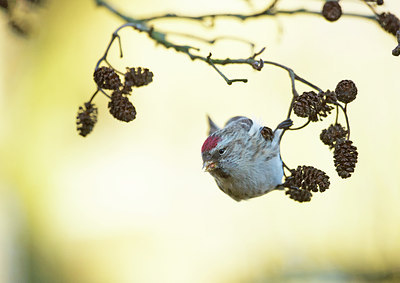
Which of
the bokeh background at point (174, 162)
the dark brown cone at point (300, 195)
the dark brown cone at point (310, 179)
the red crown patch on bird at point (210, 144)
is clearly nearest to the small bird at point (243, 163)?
the red crown patch on bird at point (210, 144)

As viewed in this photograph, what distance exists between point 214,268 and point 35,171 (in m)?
1.77

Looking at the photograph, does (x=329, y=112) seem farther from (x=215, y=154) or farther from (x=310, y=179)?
(x=215, y=154)

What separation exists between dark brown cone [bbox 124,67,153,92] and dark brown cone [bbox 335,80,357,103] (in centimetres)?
45

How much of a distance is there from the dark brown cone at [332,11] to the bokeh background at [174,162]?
265 cm

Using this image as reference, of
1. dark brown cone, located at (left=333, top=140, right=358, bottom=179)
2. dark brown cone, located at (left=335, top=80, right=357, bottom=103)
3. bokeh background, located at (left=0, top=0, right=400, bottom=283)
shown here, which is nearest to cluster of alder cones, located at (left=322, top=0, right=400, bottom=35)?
dark brown cone, located at (left=335, top=80, right=357, bottom=103)

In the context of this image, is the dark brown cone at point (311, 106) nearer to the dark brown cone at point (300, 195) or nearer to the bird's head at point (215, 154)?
the dark brown cone at point (300, 195)

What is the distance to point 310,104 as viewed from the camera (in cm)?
131

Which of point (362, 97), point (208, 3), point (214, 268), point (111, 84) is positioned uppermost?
point (208, 3)

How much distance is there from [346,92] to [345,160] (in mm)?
159

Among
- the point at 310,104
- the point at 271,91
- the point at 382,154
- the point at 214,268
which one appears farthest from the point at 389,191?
the point at 310,104

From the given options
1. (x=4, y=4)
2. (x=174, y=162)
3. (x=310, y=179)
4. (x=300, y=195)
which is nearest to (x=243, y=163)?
(x=300, y=195)

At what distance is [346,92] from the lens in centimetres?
130

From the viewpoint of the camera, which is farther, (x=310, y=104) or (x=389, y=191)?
(x=389, y=191)

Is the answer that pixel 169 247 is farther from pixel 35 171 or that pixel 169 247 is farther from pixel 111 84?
pixel 111 84
